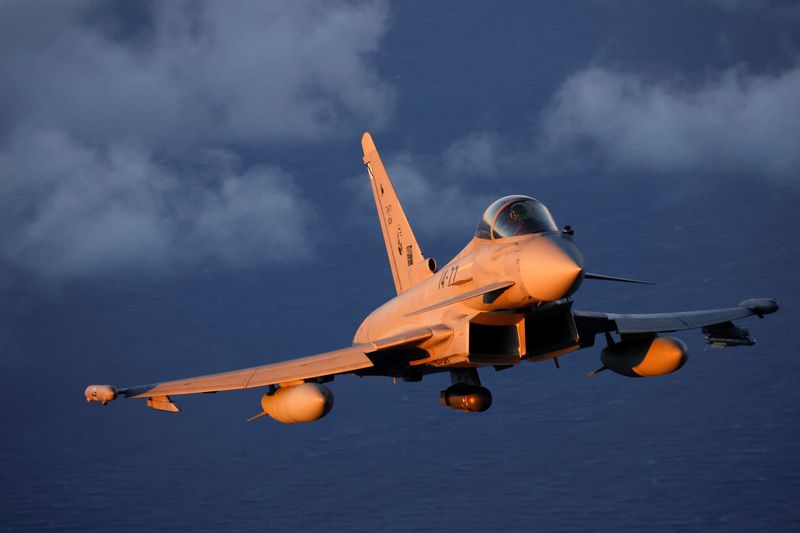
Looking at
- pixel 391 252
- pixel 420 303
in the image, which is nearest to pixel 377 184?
pixel 391 252

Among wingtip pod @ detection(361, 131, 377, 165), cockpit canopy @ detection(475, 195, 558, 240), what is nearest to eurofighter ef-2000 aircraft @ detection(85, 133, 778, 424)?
cockpit canopy @ detection(475, 195, 558, 240)

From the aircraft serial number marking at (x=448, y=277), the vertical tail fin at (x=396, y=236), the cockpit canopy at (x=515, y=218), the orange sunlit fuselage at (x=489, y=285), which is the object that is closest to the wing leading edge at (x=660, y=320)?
the orange sunlit fuselage at (x=489, y=285)

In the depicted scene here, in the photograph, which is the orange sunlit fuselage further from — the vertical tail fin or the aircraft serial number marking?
the vertical tail fin

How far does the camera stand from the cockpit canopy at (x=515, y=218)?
31.8 meters

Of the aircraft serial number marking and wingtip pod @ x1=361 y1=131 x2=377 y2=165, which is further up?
wingtip pod @ x1=361 y1=131 x2=377 y2=165

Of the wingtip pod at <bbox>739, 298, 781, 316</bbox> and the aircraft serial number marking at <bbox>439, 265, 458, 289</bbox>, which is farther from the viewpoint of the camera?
the wingtip pod at <bbox>739, 298, 781, 316</bbox>

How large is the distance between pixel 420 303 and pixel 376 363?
8.33 feet

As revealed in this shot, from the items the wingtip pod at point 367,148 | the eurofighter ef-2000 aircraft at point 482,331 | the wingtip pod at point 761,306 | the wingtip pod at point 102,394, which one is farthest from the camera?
the wingtip pod at point 367,148

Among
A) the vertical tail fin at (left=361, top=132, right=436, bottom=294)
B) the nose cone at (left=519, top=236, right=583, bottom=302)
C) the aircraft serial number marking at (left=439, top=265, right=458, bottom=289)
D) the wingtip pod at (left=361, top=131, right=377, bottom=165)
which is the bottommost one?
the nose cone at (left=519, top=236, right=583, bottom=302)

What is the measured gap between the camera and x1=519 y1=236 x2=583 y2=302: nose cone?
29.6 metres

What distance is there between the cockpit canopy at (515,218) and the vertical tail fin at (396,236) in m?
7.92

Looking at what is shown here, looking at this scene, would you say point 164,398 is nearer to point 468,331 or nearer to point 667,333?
point 468,331

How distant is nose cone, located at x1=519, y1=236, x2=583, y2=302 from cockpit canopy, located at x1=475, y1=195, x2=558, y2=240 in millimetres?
875

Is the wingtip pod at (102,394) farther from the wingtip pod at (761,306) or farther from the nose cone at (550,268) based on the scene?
the wingtip pod at (761,306)
